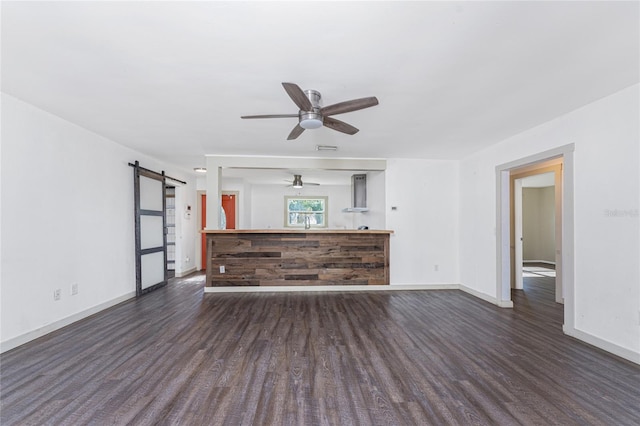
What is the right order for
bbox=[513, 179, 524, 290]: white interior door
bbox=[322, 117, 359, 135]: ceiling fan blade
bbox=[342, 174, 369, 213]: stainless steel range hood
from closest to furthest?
bbox=[322, 117, 359, 135]: ceiling fan blade
bbox=[513, 179, 524, 290]: white interior door
bbox=[342, 174, 369, 213]: stainless steel range hood

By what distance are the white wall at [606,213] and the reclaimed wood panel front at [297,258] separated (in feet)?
8.71

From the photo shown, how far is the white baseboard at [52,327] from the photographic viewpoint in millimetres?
2539

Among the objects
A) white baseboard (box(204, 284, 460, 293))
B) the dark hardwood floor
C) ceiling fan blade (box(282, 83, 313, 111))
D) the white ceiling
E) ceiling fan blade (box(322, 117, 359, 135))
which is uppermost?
the white ceiling

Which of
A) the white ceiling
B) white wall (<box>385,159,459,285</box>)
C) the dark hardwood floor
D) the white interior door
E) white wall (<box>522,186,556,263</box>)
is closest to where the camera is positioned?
the white ceiling

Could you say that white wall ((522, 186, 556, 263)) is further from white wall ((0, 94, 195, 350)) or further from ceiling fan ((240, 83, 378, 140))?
white wall ((0, 94, 195, 350))

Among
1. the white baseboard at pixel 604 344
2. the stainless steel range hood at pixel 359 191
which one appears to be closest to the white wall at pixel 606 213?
the white baseboard at pixel 604 344

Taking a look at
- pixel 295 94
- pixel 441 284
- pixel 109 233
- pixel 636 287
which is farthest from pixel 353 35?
pixel 441 284

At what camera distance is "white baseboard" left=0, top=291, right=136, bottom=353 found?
2.54m

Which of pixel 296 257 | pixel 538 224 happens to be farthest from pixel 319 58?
pixel 538 224

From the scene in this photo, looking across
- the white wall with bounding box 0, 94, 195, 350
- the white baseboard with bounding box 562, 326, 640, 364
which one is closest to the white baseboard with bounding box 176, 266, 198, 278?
the white wall with bounding box 0, 94, 195, 350

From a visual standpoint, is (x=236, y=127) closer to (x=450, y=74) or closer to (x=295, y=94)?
(x=295, y=94)

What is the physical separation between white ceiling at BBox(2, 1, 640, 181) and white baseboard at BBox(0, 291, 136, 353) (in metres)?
2.33

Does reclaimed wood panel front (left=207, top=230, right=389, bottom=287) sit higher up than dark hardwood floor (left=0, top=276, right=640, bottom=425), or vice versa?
reclaimed wood panel front (left=207, top=230, right=389, bottom=287)

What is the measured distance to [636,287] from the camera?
7.70 ft
